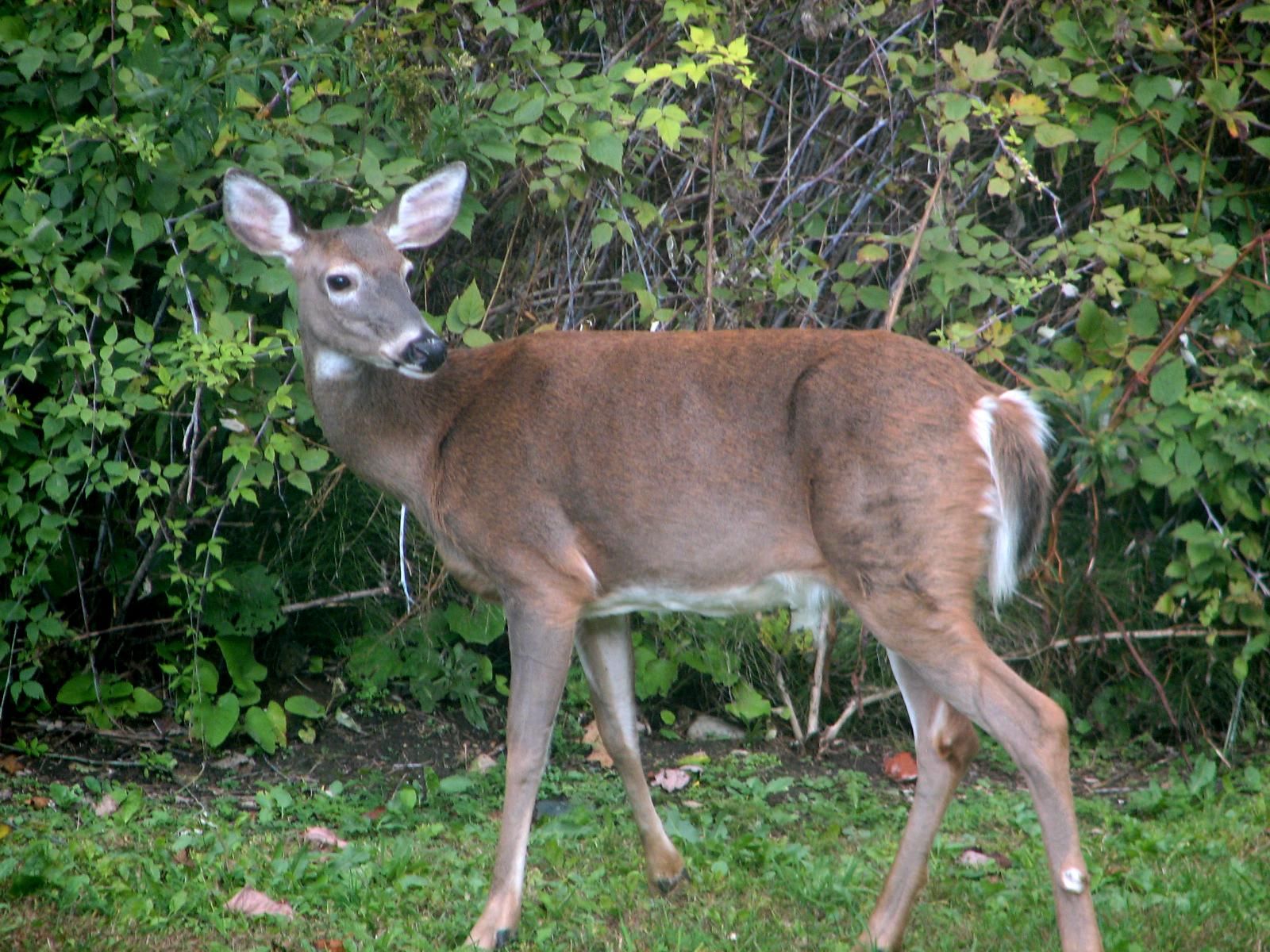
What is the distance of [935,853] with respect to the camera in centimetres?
429

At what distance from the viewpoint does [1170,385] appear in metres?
4.88

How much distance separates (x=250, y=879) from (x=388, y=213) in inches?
76.6

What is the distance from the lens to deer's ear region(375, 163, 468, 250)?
438 centimetres

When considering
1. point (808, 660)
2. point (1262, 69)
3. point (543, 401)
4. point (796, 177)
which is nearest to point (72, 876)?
point (543, 401)

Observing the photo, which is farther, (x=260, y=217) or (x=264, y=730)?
(x=264, y=730)

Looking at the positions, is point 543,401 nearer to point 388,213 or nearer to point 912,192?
point 388,213

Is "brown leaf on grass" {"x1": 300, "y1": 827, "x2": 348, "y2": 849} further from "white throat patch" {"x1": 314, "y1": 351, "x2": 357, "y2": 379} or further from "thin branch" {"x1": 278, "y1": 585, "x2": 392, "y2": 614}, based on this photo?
"white throat patch" {"x1": 314, "y1": 351, "x2": 357, "y2": 379}

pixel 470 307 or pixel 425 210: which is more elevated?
pixel 425 210

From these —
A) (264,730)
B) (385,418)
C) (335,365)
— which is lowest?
(264,730)

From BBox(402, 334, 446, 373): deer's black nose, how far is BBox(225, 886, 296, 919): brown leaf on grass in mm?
1437

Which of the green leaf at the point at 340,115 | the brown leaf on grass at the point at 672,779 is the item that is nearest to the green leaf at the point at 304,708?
the brown leaf on grass at the point at 672,779

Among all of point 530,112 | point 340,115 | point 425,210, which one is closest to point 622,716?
point 425,210

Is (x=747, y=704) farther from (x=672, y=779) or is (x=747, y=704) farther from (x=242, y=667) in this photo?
(x=242, y=667)

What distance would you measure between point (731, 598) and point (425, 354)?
3.39ft
